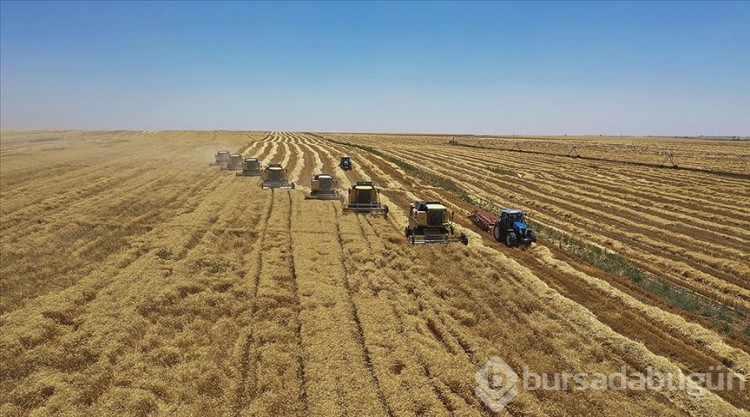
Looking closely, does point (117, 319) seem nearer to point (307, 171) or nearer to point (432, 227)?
point (432, 227)

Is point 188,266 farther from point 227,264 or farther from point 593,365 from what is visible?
point 593,365

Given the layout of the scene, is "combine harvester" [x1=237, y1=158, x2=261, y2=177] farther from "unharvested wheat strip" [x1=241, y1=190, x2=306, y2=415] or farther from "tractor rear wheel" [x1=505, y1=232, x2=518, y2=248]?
"tractor rear wheel" [x1=505, y1=232, x2=518, y2=248]

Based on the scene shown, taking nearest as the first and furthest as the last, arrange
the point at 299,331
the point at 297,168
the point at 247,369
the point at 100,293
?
the point at 247,369 < the point at 299,331 < the point at 100,293 < the point at 297,168

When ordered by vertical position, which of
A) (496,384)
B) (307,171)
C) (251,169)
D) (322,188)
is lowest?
(496,384)

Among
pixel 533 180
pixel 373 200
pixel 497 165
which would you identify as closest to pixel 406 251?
pixel 373 200

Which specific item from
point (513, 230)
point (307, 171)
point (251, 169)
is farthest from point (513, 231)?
point (307, 171)

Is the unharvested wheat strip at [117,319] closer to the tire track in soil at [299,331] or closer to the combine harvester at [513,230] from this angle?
the tire track in soil at [299,331]

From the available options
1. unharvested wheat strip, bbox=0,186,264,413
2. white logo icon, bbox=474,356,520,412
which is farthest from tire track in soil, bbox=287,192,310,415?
white logo icon, bbox=474,356,520,412

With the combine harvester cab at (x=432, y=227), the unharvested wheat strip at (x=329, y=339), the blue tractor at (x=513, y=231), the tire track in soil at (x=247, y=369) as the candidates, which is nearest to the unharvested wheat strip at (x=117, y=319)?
the tire track in soil at (x=247, y=369)
